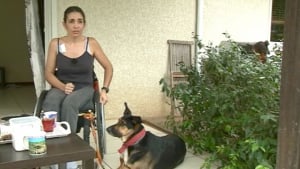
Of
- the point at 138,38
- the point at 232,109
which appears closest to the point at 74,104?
the point at 232,109

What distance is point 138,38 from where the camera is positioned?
451 cm

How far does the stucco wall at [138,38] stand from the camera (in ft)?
14.0

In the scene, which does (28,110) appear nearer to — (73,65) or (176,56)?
(176,56)

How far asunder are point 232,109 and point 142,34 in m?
2.04

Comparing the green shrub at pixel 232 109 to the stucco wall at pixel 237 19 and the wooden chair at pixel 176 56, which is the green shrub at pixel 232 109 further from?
the stucco wall at pixel 237 19

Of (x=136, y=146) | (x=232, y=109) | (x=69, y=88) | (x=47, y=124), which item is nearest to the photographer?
(x=47, y=124)

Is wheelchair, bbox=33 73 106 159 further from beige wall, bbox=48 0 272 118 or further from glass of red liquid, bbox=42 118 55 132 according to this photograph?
beige wall, bbox=48 0 272 118

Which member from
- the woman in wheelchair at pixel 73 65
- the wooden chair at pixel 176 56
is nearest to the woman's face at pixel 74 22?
the woman in wheelchair at pixel 73 65

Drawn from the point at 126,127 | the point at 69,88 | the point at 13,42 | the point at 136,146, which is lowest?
the point at 136,146

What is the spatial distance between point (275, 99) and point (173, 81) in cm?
213

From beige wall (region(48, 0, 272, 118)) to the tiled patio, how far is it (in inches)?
19.3

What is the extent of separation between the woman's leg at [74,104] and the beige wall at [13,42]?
5.03m

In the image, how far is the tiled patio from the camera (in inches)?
119

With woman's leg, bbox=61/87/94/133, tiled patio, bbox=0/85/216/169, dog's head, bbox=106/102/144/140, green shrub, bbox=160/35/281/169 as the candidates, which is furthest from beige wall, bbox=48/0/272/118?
dog's head, bbox=106/102/144/140
